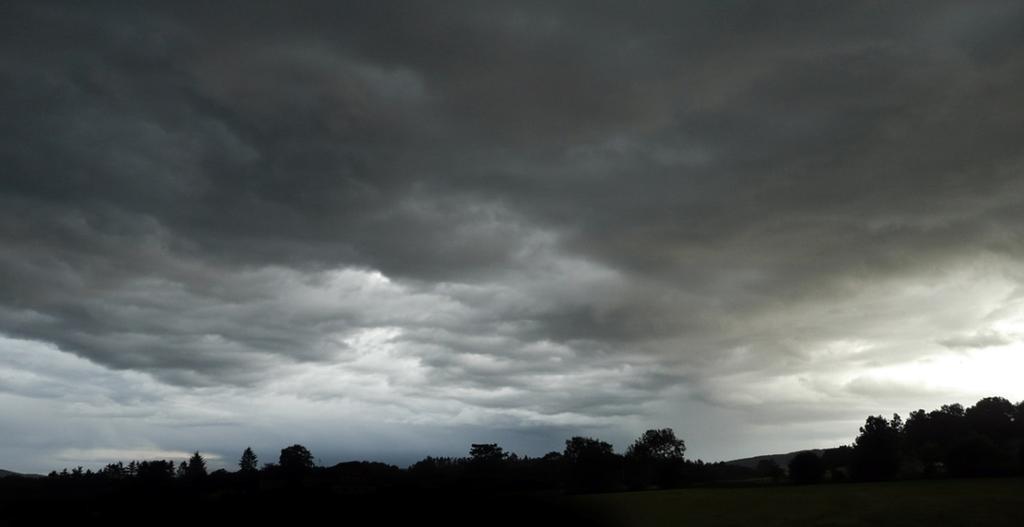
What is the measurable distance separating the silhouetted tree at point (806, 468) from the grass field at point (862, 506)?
820 inches

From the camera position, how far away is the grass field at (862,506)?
57094 mm

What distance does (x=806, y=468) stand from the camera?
110625mm

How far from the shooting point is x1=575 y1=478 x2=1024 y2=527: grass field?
57094mm

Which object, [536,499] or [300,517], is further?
[300,517]

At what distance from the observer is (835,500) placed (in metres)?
73.1

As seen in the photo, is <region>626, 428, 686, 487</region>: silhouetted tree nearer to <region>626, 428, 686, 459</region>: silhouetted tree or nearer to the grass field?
<region>626, 428, 686, 459</region>: silhouetted tree

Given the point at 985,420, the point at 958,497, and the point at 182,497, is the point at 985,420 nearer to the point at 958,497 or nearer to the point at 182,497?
the point at 958,497

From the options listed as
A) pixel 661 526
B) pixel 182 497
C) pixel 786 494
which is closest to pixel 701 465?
pixel 786 494

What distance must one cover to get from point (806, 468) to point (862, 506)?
47106 mm

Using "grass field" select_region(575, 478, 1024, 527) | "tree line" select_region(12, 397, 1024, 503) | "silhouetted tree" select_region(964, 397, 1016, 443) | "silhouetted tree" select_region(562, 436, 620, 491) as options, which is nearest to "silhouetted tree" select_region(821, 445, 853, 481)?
"tree line" select_region(12, 397, 1024, 503)

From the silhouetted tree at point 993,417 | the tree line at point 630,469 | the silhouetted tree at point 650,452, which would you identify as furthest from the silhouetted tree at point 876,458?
the silhouetted tree at point 993,417

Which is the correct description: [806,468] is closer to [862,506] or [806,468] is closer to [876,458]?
[876,458]

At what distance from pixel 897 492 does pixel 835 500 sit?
10.9 meters

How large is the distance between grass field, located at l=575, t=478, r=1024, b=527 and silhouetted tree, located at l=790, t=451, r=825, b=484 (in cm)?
2082
